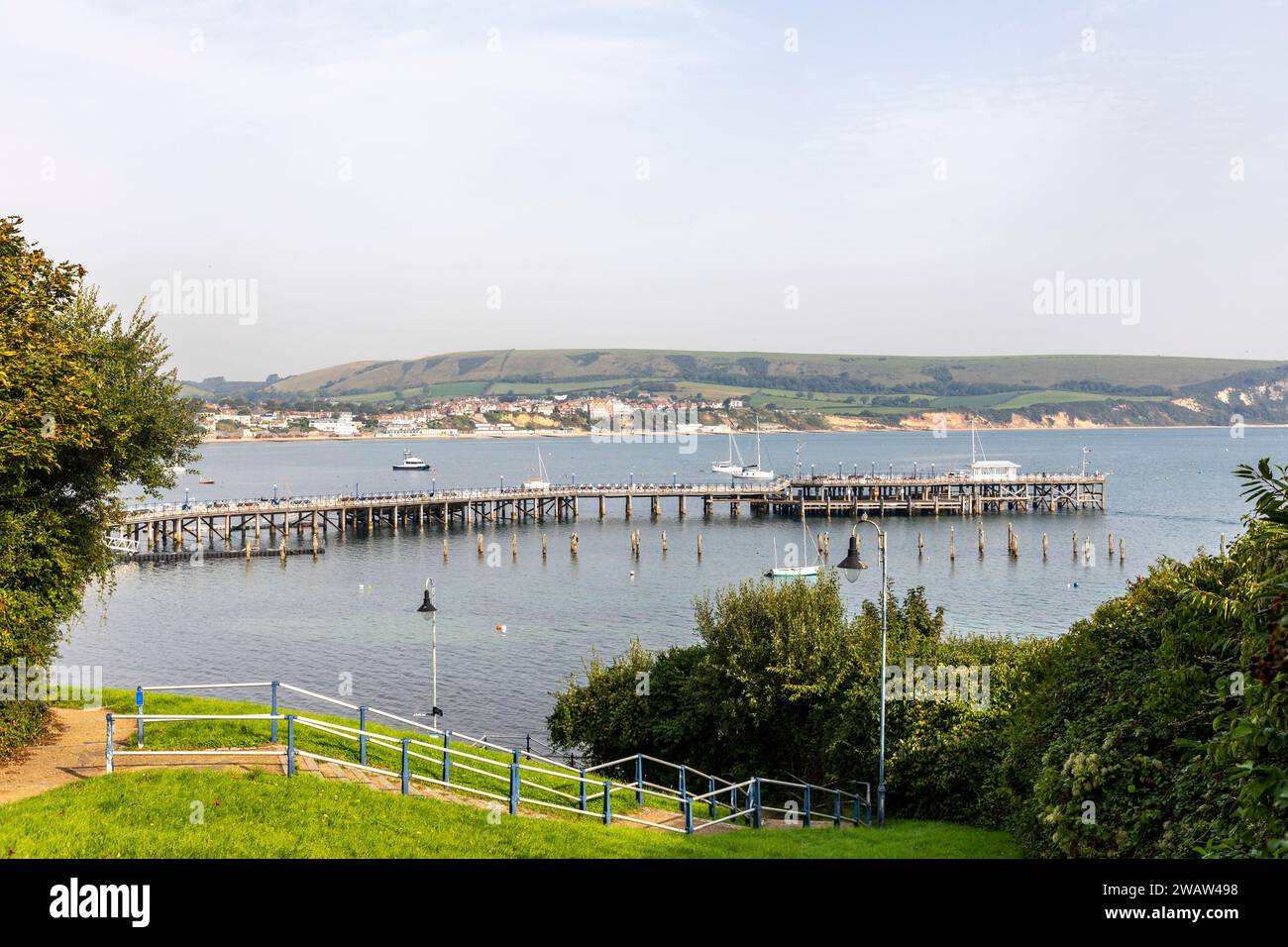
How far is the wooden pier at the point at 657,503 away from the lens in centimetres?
11012

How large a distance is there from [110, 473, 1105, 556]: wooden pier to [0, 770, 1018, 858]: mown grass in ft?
301

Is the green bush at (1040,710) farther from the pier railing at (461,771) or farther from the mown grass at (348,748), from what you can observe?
the mown grass at (348,748)

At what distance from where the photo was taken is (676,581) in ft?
267

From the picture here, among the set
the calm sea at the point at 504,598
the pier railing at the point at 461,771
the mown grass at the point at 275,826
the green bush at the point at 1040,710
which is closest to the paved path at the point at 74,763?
the pier railing at the point at 461,771

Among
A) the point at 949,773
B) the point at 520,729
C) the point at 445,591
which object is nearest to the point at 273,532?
the point at 445,591

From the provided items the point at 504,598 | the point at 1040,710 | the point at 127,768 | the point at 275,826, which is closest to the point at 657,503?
the point at 504,598

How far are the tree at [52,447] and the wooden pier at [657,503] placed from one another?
79764 mm

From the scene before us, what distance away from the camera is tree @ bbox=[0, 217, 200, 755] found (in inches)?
742

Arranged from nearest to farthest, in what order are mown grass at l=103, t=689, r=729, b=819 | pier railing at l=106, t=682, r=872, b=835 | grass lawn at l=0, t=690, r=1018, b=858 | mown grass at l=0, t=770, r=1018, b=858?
mown grass at l=0, t=770, r=1018, b=858, grass lawn at l=0, t=690, r=1018, b=858, pier railing at l=106, t=682, r=872, b=835, mown grass at l=103, t=689, r=729, b=819

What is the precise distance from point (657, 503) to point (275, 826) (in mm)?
114626

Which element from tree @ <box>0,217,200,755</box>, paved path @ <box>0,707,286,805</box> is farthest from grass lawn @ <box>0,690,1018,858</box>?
tree @ <box>0,217,200,755</box>

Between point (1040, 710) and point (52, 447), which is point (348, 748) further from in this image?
point (1040, 710)

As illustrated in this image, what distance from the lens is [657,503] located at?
128 metres

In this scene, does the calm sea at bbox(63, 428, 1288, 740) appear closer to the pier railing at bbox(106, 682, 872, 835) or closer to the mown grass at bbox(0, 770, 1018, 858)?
the pier railing at bbox(106, 682, 872, 835)
